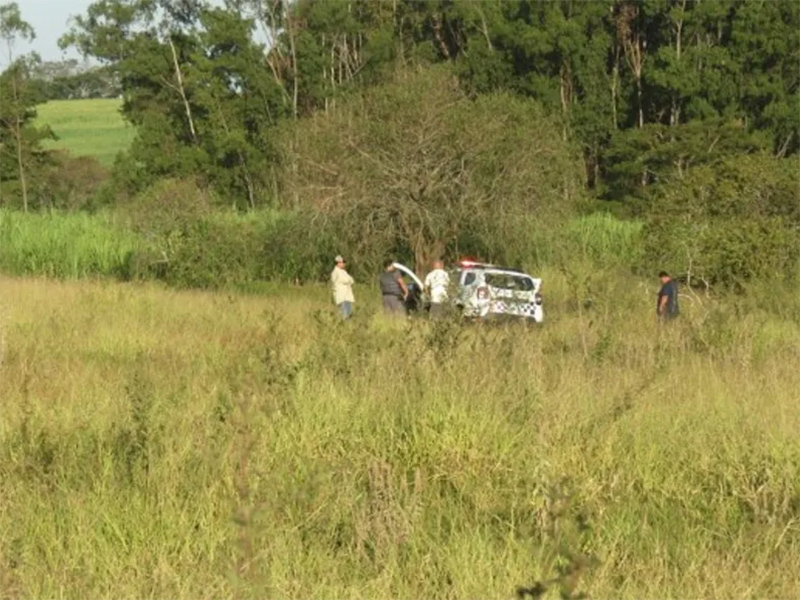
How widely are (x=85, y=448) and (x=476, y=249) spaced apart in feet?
84.1

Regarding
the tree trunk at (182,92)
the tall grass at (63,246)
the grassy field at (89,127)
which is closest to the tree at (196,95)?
the tree trunk at (182,92)

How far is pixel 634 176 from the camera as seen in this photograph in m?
45.6

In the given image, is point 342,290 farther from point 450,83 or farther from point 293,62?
point 293,62

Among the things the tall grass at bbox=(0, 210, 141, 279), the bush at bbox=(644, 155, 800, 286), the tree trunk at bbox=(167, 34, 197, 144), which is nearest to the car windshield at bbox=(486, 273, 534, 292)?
the bush at bbox=(644, 155, 800, 286)

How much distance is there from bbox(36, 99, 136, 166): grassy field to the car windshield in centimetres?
4373

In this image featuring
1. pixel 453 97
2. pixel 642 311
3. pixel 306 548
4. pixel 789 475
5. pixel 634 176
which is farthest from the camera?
pixel 634 176

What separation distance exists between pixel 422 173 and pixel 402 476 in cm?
2299

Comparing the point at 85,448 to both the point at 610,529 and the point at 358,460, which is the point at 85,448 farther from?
the point at 610,529

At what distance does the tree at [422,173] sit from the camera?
91.9 ft

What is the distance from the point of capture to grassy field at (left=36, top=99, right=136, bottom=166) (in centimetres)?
6744

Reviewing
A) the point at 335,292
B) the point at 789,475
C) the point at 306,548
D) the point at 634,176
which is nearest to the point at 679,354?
the point at 789,475

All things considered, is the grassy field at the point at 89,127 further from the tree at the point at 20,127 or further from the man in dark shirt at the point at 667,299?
the man in dark shirt at the point at 667,299

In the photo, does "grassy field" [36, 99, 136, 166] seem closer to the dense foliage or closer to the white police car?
the dense foliage

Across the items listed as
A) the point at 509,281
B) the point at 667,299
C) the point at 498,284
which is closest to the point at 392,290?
the point at 498,284
